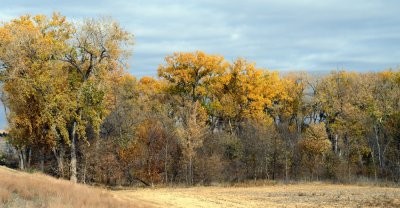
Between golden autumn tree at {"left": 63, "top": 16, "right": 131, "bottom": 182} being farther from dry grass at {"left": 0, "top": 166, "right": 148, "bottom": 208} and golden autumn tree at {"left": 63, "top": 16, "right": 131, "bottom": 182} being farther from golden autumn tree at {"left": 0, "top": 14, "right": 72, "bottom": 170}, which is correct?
dry grass at {"left": 0, "top": 166, "right": 148, "bottom": 208}

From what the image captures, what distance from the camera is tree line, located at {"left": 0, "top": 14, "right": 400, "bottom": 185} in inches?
1877

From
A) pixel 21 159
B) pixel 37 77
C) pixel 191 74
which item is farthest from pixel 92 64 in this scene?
pixel 191 74

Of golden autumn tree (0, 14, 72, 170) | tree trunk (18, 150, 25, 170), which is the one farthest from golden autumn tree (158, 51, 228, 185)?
golden autumn tree (0, 14, 72, 170)

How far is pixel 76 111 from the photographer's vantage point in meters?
48.7

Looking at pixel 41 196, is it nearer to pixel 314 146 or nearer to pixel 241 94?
pixel 314 146

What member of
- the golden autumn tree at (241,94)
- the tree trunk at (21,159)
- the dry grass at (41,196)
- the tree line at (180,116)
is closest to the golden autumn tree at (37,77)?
the tree line at (180,116)

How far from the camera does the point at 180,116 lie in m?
67.7

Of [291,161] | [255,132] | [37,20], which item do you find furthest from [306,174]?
[37,20]

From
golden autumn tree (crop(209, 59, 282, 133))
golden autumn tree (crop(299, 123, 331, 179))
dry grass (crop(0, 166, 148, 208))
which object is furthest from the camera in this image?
golden autumn tree (crop(209, 59, 282, 133))

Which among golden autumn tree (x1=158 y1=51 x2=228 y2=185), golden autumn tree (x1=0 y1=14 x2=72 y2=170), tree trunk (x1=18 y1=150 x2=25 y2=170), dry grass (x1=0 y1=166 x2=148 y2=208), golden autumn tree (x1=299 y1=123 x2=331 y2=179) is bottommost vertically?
dry grass (x1=0 y1=166 x2=148 y2=208)

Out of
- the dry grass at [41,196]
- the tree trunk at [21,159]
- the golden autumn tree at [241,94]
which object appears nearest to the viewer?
the dry grass at [41,196]

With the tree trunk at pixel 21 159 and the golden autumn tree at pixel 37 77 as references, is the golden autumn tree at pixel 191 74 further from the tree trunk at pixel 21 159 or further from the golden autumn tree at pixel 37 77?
the golden autumn tree at pixel 37 77

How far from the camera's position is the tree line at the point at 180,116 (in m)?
47.7

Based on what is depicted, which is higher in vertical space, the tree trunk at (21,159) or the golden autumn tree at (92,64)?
the golden autumn tree at (92,64)
